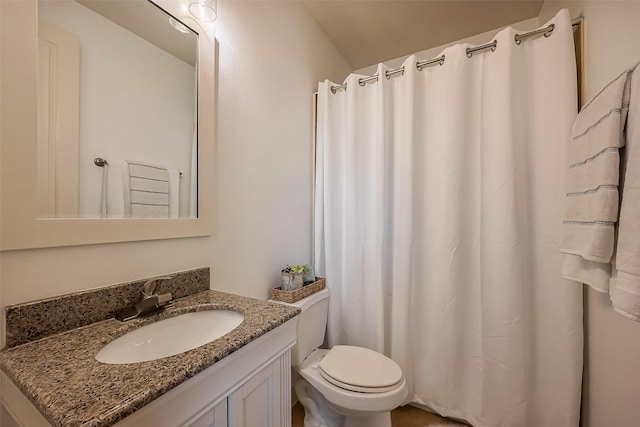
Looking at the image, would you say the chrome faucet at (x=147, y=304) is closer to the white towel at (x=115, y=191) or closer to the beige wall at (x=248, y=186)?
the beige wall at (x=248, y=186)

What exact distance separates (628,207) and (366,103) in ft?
4.44

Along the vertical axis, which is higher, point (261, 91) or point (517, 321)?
point (261, 91)

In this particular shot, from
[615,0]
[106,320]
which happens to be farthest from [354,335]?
[615,0]

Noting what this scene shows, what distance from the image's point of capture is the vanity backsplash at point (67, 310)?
0.63 m

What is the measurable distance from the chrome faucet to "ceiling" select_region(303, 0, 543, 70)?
1924mm

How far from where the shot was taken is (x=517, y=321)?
1.25m

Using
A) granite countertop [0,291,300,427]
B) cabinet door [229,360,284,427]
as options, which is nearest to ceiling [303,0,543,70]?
granite countertop [0,291,300,427]

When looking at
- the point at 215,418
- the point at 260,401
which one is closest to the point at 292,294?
the point at 260,401

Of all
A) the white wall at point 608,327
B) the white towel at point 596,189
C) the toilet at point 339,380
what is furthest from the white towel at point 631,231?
the toilet at point 339,380

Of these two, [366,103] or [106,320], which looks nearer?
[106,320]

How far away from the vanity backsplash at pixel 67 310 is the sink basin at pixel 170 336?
0.39 ft

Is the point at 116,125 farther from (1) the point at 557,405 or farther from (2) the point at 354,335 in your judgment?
(1) the point at 557,405

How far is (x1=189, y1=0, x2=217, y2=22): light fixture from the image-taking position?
103 centimetres

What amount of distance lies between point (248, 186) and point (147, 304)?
2.24 feet
